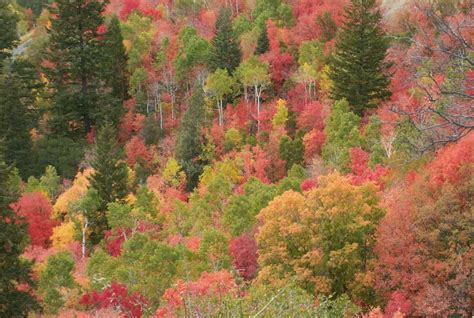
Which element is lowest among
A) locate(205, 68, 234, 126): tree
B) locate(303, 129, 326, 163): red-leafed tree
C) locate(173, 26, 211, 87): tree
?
locate(303, 129, 326, 163): red-leafed tree

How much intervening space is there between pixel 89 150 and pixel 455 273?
40.7 meters

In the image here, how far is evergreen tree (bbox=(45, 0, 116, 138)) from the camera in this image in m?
64.6

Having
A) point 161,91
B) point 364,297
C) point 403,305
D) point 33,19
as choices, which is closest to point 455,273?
point 403,305

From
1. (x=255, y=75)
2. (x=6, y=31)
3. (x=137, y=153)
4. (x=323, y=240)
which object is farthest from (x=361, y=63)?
(x=6, y=31)

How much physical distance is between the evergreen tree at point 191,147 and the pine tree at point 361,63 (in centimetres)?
1342

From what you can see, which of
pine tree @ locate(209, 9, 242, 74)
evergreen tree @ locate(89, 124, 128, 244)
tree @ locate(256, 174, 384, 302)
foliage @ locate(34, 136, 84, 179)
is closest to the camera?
tree @ locate(256, 174, 384, 302)

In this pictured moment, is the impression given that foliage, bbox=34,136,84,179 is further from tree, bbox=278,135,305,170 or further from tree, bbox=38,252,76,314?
tree, bbox=38,252,76,314

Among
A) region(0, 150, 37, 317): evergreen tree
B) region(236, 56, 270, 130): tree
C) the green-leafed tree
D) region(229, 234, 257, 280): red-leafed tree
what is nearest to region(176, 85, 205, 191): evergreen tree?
region(236, 56, 270, 130): tree

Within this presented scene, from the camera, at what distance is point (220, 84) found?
63.2 m

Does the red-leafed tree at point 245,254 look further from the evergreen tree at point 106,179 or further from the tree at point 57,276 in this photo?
the evergreen tree at point 106,179

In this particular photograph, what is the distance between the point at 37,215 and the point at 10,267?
18596 mm

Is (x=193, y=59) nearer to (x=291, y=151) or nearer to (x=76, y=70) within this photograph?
(x=76, y=70)

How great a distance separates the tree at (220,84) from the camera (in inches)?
2484

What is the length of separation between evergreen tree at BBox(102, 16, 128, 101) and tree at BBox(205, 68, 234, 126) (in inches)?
436
